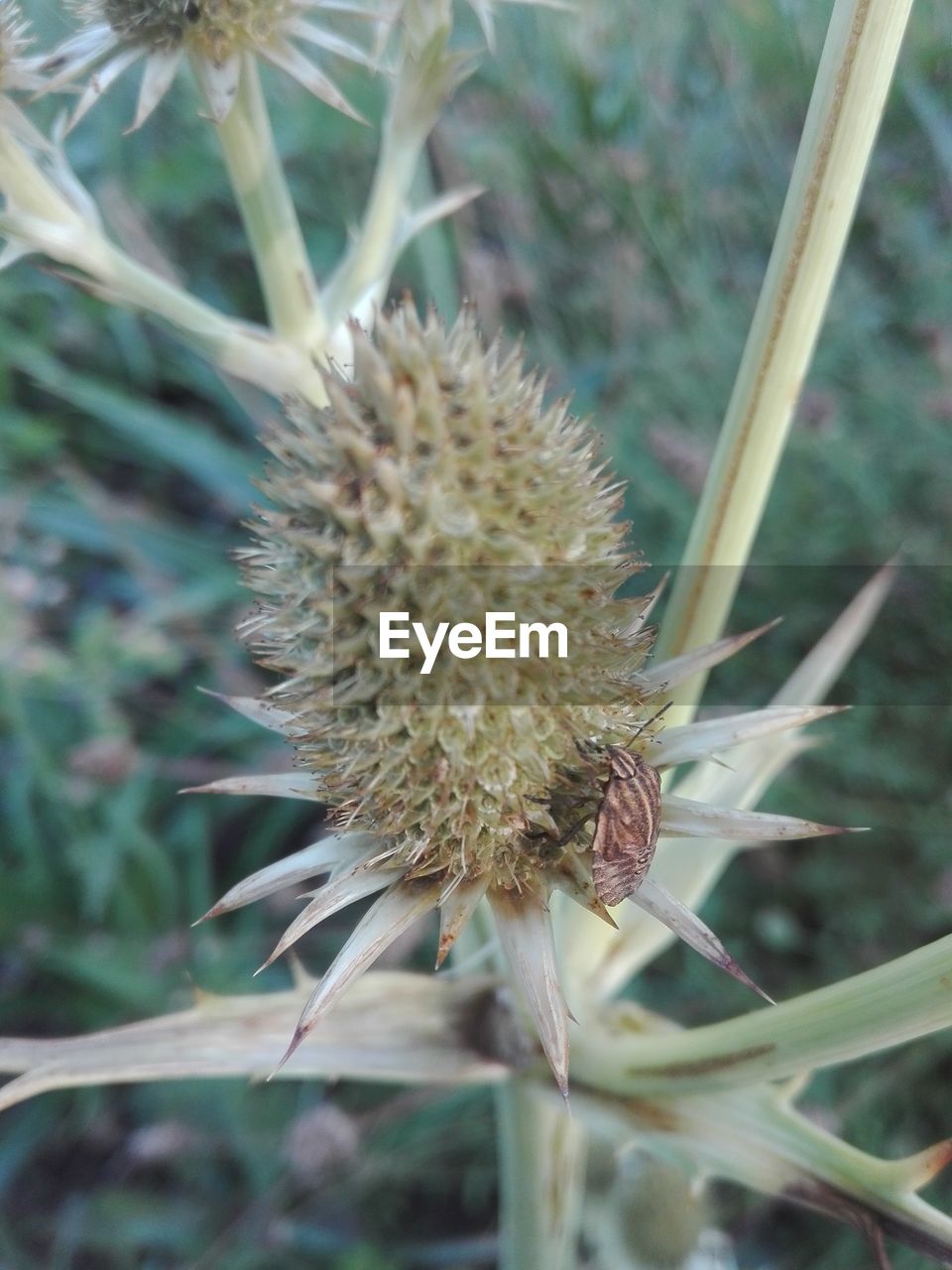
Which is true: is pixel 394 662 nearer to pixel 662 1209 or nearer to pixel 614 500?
pixel 614 500

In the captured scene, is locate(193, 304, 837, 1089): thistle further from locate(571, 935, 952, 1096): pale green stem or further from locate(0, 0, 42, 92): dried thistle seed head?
locate(0, 0, 42, 92): dried thistle seed head

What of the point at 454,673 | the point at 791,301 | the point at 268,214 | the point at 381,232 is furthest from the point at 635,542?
the point at 454,673

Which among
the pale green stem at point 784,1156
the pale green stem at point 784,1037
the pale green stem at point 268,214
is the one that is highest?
the pale green stem at point 268,214

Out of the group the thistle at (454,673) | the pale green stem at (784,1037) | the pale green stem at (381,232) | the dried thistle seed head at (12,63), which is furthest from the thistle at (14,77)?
the pale green stem at (784,1037)

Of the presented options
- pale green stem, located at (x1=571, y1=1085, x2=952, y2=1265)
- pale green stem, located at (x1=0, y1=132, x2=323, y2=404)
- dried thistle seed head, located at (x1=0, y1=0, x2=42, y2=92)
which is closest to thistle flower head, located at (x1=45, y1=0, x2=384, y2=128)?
dried thistle seed head, located at (x1=0, y1=0, x2=42, y2=92)

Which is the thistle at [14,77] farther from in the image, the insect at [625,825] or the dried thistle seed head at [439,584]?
the insect at [625,825]

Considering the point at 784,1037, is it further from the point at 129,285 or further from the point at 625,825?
the point at 129,285
